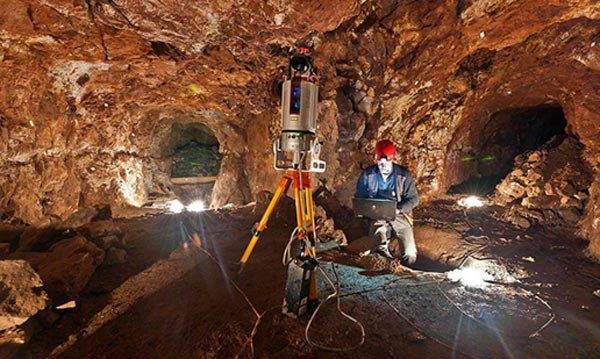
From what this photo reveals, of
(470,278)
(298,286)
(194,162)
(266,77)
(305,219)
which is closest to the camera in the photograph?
(298,286)

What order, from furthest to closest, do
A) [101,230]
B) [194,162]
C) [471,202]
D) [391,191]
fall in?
[194,162] < [471,202] < [391,191] < [101,230]

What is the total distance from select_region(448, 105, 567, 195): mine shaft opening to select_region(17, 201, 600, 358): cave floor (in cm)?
530

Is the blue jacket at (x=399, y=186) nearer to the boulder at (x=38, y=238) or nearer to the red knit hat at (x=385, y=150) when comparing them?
the red knit hat at (x=385, y=150)

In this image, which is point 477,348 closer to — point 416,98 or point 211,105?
point 416,98

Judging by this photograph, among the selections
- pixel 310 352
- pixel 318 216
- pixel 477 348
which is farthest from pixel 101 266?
pixel 477 348

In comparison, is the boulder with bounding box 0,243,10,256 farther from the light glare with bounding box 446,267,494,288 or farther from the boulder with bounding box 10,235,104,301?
the light glare with bounding box 446,267,494,288

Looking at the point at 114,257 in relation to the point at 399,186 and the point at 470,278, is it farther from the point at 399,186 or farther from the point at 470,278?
the point at 470,278

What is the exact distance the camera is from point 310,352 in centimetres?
216

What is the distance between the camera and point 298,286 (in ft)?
7.97

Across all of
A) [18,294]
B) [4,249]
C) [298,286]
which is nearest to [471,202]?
[298,286]

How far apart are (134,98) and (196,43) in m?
2.61

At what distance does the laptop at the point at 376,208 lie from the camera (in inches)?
142

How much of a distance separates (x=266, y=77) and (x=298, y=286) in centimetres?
474

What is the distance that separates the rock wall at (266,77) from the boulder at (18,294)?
8.88ft
